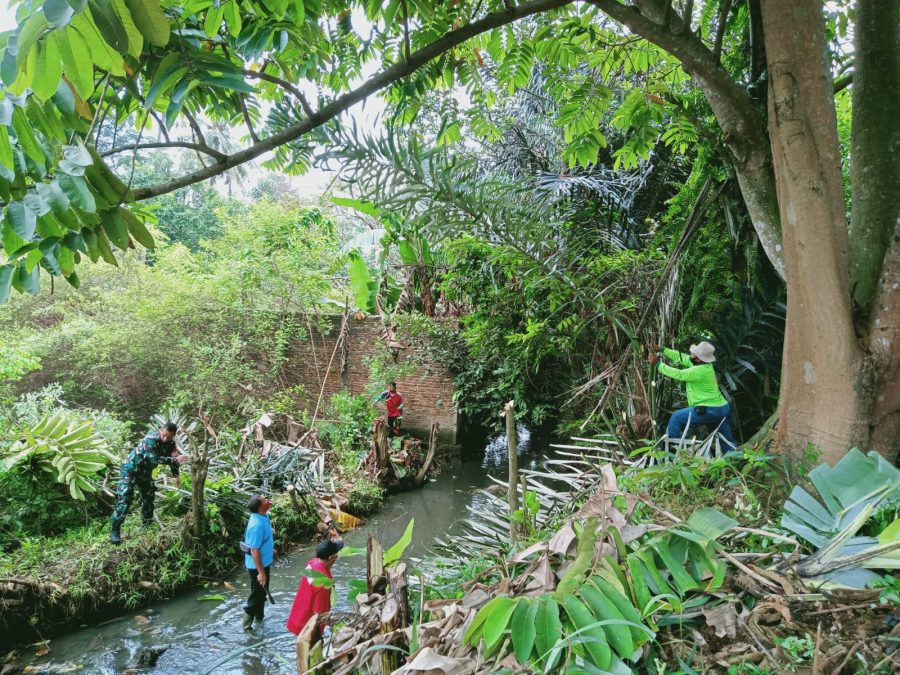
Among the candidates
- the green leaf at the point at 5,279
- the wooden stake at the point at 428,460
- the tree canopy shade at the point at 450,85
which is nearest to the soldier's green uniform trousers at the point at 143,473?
the tree canopy shade at the point at 450,85

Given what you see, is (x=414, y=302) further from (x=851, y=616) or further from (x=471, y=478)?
(x=851, y=616)

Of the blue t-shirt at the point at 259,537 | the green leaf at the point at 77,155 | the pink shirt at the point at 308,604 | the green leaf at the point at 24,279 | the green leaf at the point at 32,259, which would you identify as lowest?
the pink shirt at the point at 308,604

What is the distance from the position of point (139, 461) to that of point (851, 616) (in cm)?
601

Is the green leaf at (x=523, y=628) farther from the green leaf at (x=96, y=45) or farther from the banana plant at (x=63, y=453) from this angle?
the banana plant at (x=63, y=453)

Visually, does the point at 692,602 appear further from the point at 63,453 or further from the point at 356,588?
the point at 63,453

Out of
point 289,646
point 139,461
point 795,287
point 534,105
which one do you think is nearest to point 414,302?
point 534,105

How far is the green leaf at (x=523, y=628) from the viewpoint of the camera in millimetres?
1413

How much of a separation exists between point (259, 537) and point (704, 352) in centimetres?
404

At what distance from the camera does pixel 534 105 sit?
8609 mm

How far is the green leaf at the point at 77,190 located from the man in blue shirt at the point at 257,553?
3529mm

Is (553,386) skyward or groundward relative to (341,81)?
groundward

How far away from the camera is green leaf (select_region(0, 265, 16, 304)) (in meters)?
1.38

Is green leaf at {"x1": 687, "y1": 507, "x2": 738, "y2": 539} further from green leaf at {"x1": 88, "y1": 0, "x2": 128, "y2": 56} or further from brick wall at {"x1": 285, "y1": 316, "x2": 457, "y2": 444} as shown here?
brick wall at {"x1": 285, "y1": 316, "x2": 457, "y2": 444}

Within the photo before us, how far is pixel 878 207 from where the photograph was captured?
7.97 feet
